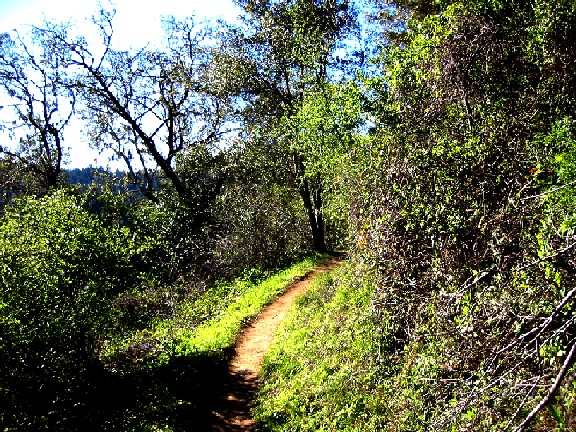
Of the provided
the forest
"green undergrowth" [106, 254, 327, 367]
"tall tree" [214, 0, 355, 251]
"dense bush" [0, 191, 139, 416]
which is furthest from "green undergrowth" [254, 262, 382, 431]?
"tall tree" [214, 0, 355, 251]

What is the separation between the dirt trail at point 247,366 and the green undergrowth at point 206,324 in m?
0.33

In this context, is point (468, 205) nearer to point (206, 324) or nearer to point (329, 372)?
point (329, 372)

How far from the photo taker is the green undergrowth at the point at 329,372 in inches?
257

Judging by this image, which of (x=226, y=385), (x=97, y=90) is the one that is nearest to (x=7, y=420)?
(x=226, y=385)

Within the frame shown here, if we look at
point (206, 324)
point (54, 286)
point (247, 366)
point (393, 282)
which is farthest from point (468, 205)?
point (206, 324)

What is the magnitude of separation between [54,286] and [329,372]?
5.81 m

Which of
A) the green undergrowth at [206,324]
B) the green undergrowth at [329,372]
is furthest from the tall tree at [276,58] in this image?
the green undergrowth at [329,372]

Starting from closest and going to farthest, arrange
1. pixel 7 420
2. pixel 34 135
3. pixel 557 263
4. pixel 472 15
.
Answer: pixel 557 263
pixel 472 15
pixel 7 420
pixel 34 135

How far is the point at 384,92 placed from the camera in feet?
26.7

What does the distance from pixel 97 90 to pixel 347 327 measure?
18978 mm

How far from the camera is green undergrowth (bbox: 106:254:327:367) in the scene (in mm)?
10812

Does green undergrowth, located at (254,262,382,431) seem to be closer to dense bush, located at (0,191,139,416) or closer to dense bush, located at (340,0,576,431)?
dense bush, located at (340,0,576,431)

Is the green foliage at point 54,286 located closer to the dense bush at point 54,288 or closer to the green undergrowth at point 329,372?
the dense bush at point 54,288

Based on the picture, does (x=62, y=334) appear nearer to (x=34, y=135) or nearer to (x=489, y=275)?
(x=489, y=275)
